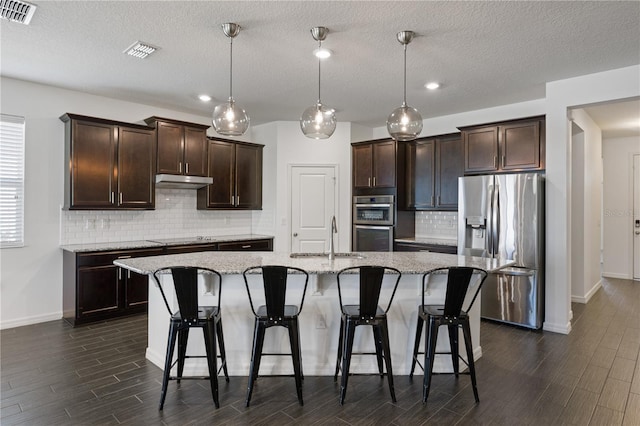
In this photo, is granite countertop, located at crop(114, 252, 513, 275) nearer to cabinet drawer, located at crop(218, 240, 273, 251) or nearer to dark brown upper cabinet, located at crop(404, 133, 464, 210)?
cabinet drawer, located at crop(218, 240, 273, 251)

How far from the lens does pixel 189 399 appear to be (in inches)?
106

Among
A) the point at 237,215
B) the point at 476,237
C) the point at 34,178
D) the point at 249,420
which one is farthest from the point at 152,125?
the point at 476,237

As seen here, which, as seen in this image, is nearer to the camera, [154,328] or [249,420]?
[249,420]

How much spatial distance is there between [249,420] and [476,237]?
347 centimetres

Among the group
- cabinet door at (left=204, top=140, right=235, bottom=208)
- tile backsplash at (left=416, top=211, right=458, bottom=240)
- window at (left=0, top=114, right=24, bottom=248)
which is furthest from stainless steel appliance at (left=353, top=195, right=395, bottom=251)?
window at (left=0, top=114, right=24, bottom=248)

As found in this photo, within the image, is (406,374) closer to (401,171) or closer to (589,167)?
(401,171)

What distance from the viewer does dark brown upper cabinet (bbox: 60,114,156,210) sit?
14.6ft

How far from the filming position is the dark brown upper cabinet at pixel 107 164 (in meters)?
4.45

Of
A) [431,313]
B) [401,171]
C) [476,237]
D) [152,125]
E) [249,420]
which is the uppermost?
[152,125]

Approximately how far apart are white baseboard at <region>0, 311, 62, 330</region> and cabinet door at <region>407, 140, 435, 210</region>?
4.91 metres

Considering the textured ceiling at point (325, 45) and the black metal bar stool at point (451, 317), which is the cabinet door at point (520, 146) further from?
the black metal bar stool at point (451, 317)

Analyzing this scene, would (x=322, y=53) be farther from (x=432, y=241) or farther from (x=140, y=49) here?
(x=432, y=241)

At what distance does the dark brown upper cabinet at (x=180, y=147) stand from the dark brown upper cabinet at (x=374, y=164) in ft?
7.87

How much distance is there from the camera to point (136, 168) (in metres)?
4.92
